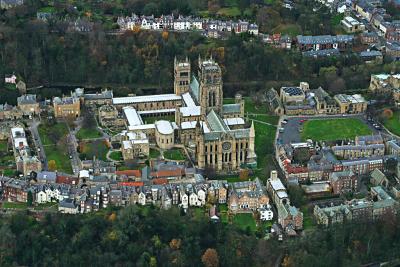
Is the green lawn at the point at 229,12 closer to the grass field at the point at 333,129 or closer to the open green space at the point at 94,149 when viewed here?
the grass field at the point at 333,129

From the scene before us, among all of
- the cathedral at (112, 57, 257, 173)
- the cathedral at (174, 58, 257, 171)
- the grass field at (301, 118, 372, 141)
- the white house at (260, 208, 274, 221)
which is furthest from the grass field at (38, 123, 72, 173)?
the grass field at (301, 118, 372, 141)

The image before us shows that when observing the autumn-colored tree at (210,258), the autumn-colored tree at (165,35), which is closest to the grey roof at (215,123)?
the autumn-colored tree at (210,258)

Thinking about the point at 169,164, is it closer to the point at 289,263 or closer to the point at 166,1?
the point at 289,263

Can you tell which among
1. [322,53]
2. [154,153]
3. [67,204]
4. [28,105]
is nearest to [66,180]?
[67,204]

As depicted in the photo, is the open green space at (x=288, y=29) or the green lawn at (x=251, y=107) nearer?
the green lawn at (x=251, y=107)

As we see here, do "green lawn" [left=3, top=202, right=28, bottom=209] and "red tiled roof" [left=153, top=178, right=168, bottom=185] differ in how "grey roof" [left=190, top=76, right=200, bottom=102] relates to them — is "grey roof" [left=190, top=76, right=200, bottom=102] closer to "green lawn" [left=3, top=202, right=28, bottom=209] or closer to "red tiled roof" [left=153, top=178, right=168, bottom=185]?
"red tiled roof" [left=153, top=178, right=168, bottom=185]
